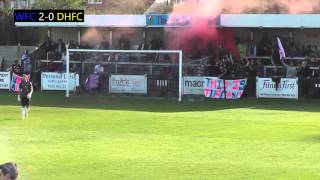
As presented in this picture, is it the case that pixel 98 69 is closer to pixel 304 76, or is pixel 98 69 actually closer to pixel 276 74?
pixel 276 74

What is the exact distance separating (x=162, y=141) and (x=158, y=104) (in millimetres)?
12724

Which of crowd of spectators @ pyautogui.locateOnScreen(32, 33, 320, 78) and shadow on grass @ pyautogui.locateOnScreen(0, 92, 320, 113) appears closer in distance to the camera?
shadow on grass @ pyautogui.locateOnScreen(0, 92, 320, 113)

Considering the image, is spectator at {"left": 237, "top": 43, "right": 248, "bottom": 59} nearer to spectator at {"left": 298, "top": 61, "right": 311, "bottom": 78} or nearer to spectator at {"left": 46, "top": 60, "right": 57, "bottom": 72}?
spectator at {"left": 298, "top": 61, "right": 311, "bottom": 78}

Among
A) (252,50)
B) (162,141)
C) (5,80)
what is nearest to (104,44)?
(5,80)

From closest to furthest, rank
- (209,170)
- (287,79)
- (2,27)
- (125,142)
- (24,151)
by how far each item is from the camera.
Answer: (209,170), (24,151), (125,142), (287,79), (2,27)

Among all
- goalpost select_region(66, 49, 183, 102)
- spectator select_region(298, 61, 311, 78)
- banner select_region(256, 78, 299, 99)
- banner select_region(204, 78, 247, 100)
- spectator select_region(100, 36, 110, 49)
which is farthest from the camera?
spectator select_region(100, 36, 110, 49)

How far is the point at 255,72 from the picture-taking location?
3412cm

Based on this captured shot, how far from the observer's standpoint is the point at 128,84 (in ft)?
117

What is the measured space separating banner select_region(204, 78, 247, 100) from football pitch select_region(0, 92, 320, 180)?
3879 mm

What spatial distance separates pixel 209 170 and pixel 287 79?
20500mm

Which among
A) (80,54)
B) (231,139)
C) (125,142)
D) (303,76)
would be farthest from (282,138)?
(80,54)

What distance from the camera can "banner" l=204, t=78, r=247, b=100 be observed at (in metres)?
33.5

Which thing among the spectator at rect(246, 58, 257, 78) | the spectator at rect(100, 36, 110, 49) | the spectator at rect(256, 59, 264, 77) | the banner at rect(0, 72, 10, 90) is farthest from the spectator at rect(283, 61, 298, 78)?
the banner at rect(0, 72, 10, 90)

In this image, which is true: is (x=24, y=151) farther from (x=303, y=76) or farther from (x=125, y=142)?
(x=303, y=76)
